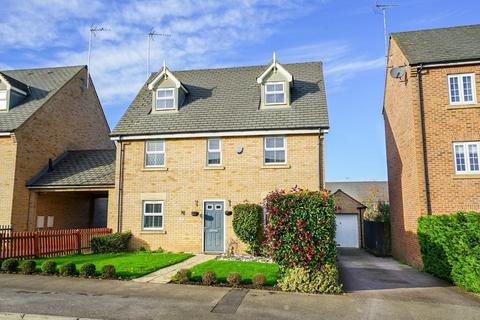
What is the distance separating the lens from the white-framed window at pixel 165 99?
1948cm

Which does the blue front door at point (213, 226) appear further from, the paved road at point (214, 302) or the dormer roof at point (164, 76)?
the paved road at point (214, 302)

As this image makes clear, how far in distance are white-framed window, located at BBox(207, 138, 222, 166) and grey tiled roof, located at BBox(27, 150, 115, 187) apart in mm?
5348

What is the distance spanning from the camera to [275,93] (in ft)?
61.0

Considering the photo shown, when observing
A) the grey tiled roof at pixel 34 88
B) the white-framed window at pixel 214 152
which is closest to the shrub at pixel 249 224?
the white-framed window at pixel 214 152

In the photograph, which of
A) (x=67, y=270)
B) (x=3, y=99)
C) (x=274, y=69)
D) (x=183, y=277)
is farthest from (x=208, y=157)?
(x=3, y=99)

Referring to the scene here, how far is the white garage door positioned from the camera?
25828 mm

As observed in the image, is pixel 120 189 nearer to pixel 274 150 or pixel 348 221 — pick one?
pixel 274 150

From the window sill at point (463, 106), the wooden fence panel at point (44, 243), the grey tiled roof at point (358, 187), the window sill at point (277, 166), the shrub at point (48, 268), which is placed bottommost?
the shrub at point (48, 268)

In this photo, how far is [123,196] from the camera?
1811 cm

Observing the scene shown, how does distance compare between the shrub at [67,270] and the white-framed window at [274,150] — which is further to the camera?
the white-framed window at [274,150]

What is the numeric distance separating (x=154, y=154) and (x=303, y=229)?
10721 millimetres

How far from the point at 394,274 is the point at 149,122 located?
13.1 metres

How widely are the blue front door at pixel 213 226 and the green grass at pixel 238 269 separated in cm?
315

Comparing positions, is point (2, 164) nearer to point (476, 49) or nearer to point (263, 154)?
point (263, 154)
